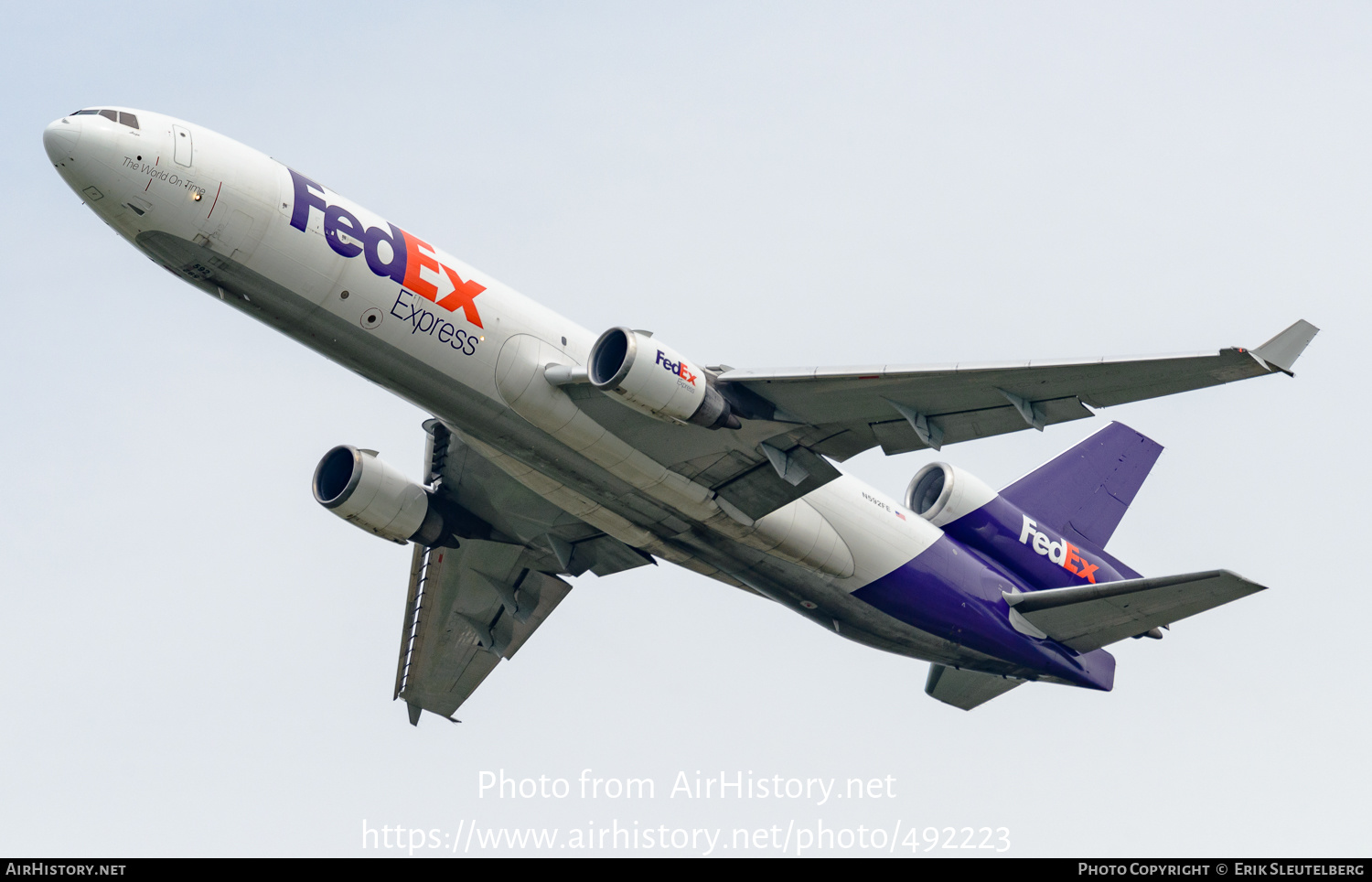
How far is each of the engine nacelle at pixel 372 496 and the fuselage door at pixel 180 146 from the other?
828cm

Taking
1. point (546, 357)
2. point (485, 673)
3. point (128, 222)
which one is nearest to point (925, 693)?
point (485, 673)

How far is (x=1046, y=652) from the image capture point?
108 feet

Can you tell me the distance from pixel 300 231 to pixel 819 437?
10113 mm

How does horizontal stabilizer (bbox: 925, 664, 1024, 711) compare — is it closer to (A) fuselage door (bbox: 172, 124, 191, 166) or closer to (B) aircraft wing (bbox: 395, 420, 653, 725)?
(B) aircraft wing (bbox: 395, 420, 653, 725)

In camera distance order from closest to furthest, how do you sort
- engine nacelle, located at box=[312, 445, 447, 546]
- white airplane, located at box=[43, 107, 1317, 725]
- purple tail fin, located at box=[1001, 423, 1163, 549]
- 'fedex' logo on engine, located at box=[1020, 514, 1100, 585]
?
white airplane, located at box=[43, 107, 1317, 725] < engine nacelle, located at box=[312, 445, 447, 546] < 'fedex' logo on engine, located at box=[1020, 514, 1100, 585] < purple tail fin, located at box=[1001, 423, 1163, 549]

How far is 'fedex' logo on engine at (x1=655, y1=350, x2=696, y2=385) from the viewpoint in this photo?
82.0 feet

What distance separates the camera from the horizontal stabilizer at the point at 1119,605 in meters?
29.5

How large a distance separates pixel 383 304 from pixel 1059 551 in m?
17.3

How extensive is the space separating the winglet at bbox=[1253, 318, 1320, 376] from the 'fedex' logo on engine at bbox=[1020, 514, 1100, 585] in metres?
11.8

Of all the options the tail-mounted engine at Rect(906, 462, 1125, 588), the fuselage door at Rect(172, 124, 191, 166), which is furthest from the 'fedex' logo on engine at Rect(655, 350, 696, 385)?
the tail-mounted engine at Rect(906, 462, 1125, 588)

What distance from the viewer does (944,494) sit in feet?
106

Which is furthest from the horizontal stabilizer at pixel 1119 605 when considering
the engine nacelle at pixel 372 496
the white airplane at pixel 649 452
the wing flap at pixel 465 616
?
the engine nacelle at pixel 372 496

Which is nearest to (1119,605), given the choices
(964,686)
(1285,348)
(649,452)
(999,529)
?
(999,529)

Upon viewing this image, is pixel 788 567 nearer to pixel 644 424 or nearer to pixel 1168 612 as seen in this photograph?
pixel 644 424
